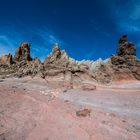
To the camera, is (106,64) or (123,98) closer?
(123,98)

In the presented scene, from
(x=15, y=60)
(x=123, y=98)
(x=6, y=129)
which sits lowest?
(x=6, y=129)

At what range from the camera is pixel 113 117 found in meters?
10.0

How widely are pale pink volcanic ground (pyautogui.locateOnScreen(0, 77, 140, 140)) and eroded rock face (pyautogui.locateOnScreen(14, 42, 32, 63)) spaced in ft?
59.7

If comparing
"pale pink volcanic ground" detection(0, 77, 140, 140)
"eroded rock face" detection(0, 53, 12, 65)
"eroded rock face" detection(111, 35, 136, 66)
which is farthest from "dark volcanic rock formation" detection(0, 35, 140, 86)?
"eroded rock face" detection(0, 53, 12, 65)

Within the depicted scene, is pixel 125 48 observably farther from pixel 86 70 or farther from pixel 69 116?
pixel 69 116

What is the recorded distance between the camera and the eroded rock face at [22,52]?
32594 millimetres

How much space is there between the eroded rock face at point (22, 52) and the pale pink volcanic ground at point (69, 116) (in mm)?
18207

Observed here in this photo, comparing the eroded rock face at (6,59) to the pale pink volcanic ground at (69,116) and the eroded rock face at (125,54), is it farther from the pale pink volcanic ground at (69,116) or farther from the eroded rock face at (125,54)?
the pale pink volcanic ground at (69,116)

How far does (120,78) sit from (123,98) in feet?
24.6

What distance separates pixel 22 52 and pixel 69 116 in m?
25.2

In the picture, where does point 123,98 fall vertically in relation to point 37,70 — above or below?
below

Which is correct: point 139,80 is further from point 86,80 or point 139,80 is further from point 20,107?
point 20,107

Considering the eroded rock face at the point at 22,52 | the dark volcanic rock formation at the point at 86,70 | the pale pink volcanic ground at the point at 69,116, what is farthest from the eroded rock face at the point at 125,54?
the eroded rock face at the point at 22,52

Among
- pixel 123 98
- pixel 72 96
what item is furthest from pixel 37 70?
pixel 123 98
